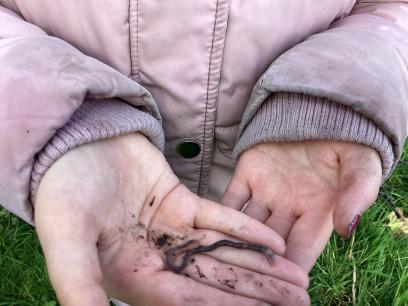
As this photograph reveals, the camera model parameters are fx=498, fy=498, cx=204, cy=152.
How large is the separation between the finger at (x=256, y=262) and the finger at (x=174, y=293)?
0.31 feet

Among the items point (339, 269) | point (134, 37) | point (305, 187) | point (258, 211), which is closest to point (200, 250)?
point (258, 211)

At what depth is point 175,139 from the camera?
159 centimetres

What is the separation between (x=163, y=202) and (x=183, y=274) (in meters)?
0.22

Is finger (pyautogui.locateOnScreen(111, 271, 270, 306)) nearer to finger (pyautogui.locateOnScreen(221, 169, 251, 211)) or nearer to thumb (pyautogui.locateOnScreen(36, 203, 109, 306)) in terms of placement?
thumb (pyautogui.locateOnScreen(36, 203, 109, 306))

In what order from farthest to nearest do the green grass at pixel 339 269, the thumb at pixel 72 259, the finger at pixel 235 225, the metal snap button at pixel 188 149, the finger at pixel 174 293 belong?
the green grass at pixel 339 269 < the metal snap button at pixel 188 149 < the finger at pixel 235 225 < the finger at pixel 174 293 < the thumb at pixel 72 259

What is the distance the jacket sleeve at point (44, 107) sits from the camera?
3.81ft

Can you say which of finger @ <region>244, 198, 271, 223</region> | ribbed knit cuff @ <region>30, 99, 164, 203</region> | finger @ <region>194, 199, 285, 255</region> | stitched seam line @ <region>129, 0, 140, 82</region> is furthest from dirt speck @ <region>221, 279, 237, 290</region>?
stitched seam line @ <region>129, 0, 140, 82</region>

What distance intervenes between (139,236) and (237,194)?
34 cm

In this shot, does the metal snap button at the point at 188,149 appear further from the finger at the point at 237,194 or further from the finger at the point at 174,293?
the finger at the point at 174,293

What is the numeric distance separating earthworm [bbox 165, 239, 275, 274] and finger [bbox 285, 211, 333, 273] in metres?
0.08

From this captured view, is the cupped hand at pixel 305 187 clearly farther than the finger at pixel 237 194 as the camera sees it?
No

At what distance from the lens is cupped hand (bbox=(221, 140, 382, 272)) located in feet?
4.01

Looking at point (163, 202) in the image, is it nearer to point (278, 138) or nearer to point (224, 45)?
point (278, 138)

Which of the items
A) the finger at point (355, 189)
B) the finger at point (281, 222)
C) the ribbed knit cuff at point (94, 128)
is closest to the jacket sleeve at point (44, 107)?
the ribbed knit cuff at point (94, 128)
